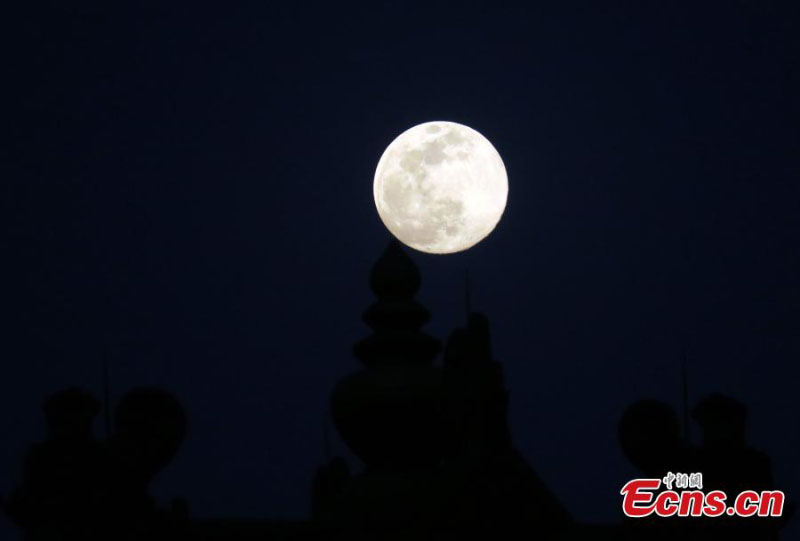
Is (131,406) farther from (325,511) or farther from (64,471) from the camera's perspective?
(325,511)

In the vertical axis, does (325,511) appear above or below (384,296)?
below

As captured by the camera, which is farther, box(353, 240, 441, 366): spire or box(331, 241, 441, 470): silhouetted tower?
box(353, 240, 441, 366): spire

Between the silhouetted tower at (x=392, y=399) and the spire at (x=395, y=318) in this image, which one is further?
the spire at (x=395, y=318)

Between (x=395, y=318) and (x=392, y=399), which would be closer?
(x=392, y=399)

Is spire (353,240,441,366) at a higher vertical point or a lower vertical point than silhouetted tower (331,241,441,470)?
higher

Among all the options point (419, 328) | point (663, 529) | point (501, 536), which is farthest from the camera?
point (419, 328)

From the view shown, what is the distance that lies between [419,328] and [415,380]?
0.90 m

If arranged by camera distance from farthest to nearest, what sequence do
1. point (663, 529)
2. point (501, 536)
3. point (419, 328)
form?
point (419, 328) < point (663, 529) < point (501, 536)

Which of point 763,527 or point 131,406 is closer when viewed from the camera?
point 131,406

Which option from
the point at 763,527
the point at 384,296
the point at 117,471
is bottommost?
the point at 763,527

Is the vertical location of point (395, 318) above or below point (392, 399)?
above

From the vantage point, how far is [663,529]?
1662cm

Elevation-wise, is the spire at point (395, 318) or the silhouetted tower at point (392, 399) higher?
the spire at point (395, 318)

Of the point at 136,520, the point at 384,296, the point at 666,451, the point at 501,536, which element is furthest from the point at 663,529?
the point at 136,520
